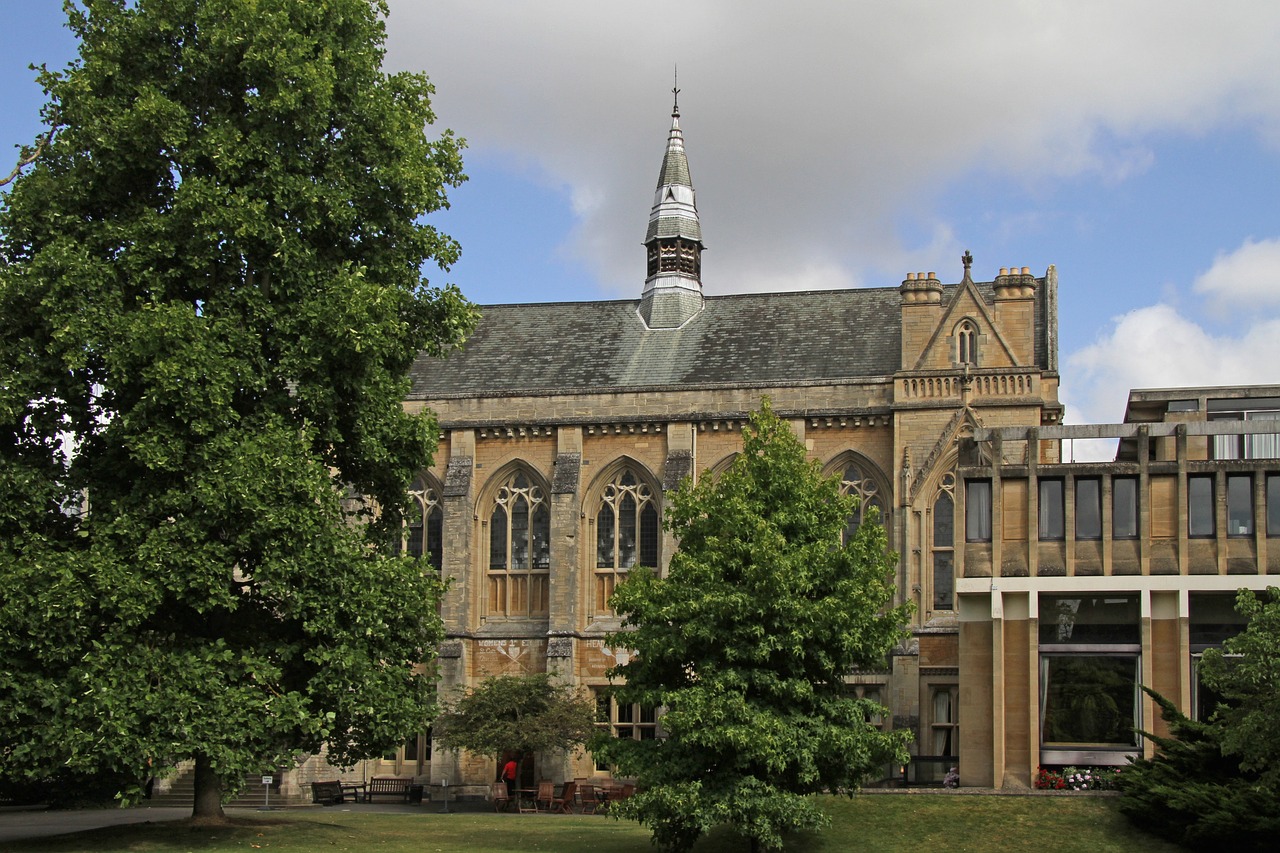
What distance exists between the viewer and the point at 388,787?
44.8 meters

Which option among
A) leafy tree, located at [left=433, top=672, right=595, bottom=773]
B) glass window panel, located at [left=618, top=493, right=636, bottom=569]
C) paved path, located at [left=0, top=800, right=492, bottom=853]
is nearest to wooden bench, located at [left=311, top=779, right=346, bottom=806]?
paved path, located at [left=0, top=800, right=492, bottom=853]

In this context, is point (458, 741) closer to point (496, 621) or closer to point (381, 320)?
point (496, 621)

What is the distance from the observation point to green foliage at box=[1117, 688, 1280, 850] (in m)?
24.6

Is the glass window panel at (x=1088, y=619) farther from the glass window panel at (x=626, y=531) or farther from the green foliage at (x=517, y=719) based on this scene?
the glass window panel at (x=626, y=531)

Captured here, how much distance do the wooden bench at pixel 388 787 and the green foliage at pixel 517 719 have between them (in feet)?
14.8

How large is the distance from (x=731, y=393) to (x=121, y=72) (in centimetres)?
2262

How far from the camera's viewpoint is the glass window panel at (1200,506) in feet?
109

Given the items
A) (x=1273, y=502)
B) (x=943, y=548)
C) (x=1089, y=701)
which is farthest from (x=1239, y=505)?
(x=943, y=548)

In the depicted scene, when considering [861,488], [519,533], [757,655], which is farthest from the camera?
[519,533]

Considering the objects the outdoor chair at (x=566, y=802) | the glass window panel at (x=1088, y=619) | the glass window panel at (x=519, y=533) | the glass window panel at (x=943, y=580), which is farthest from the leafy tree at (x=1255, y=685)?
the glass window panel at (x=519, y=533)

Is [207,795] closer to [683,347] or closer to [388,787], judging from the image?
[388,787]

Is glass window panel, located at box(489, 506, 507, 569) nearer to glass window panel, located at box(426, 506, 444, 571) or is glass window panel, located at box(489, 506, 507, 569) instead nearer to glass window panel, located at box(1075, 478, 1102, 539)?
glass window panel, located at box(426, 506, 444, 571)

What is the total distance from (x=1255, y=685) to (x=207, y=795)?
1726 centimetres

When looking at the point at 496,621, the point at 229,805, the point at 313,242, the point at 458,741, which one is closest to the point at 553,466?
the point at 496,621
